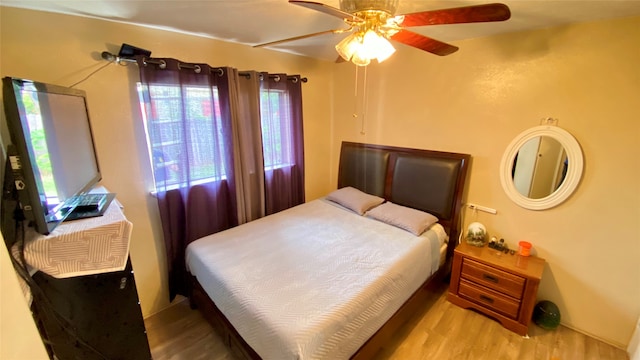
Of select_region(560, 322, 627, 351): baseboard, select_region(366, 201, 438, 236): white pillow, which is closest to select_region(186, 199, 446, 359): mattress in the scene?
select_region(366, 201, 438, 236): white pillow

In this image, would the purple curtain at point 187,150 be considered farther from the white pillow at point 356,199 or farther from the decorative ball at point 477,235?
the decorative ball at point 477,235

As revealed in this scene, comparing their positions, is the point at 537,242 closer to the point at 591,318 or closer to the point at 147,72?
the point at 591,318

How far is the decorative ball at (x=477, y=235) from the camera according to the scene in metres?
2.32

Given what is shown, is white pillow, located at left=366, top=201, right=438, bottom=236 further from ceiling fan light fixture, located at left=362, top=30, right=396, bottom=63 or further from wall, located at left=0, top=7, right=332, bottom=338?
wall, located at left=0, top=7, right=332, bottom=338

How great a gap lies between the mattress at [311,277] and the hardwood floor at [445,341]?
1.13ft

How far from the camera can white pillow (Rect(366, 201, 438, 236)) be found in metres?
2.31

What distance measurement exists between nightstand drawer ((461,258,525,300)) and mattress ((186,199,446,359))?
9.7 inches

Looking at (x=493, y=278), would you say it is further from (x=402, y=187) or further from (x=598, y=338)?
(x=402, y=187)

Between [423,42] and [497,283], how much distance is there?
1.88 meters

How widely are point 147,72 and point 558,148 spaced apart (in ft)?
10.1

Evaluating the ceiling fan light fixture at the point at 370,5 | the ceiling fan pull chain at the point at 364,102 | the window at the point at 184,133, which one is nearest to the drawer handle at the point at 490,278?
the ceiling fan pull chain at the point at 364,102

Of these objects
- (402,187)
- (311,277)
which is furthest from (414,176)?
(311,277)

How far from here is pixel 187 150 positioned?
2.16 m

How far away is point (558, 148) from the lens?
1.99m
